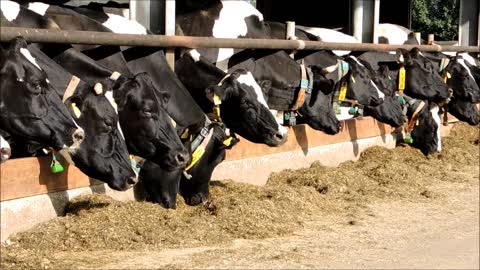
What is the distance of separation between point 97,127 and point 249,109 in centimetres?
186

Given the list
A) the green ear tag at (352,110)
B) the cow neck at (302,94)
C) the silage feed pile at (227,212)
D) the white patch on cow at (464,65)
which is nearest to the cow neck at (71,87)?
the silage feed pile at (227,212)

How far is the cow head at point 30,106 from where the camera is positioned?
4.95 meters

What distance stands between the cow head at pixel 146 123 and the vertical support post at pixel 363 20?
17.6ft

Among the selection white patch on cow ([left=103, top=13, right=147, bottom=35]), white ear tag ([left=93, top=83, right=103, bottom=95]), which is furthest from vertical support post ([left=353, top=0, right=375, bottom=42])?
white ear tag ([left=93, top=83, right=103, bottom=95])

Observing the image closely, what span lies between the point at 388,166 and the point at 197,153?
3422 mm

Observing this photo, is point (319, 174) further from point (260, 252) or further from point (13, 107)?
point (13, 107)

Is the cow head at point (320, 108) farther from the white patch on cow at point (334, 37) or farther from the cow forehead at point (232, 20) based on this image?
the white patch on cow at point (334, 37)

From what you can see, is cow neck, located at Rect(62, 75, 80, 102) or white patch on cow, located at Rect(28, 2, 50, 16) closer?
cow neck, located at Rect(62, 75, 80, 102)

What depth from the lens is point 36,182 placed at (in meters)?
6.11

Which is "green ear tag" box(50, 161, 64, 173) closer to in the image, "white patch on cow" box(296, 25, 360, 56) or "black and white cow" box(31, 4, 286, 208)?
"black and white cow" box(31, 4, 286, 208)

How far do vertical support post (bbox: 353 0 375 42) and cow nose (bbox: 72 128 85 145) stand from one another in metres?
6.49

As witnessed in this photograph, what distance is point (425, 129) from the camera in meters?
11.4

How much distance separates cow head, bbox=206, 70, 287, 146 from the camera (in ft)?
23.3

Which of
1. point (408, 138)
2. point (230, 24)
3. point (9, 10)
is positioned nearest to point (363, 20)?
point (408, 138)
